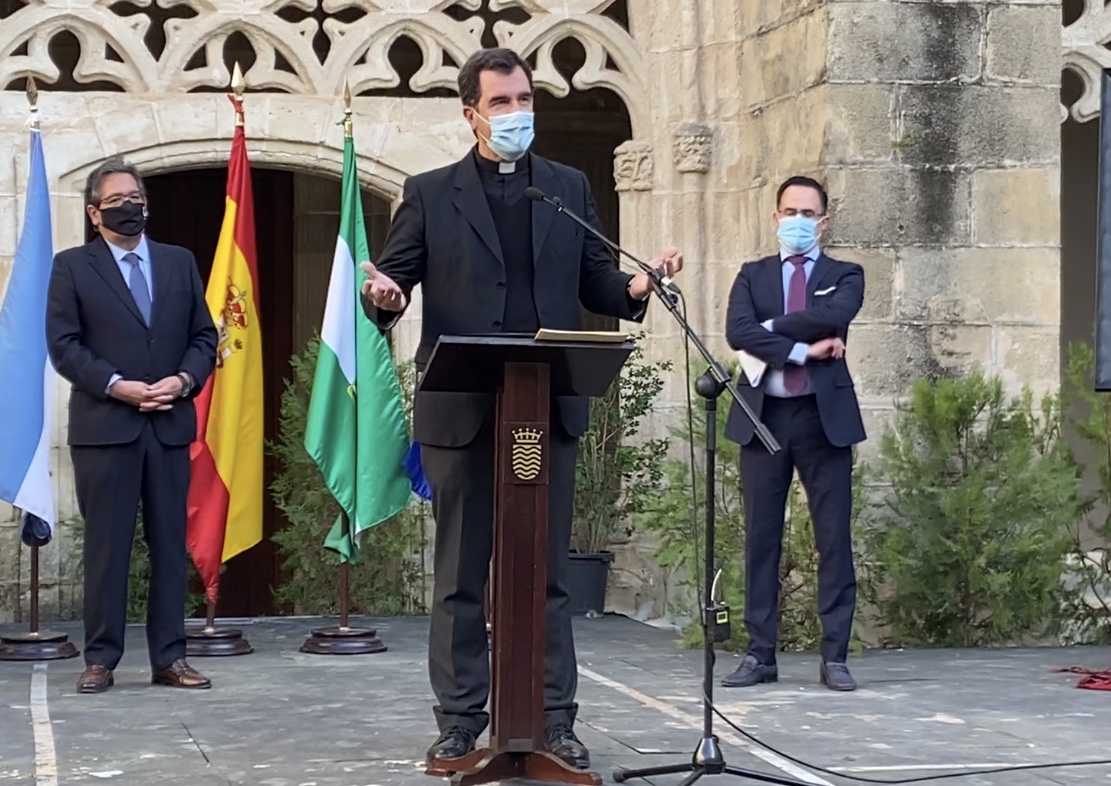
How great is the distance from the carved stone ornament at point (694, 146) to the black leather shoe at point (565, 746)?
518 cm

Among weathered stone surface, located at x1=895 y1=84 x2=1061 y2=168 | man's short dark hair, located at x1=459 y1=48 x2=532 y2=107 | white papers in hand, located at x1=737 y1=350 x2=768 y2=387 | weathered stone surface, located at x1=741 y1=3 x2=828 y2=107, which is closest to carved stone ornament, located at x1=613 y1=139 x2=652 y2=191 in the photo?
weathered stone surface, located at x1=741 y1=3 x2=828 y2=107

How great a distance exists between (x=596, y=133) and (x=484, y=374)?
7963 millimetres

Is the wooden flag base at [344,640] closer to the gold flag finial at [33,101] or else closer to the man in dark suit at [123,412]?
the man in dark suit at [123,412]

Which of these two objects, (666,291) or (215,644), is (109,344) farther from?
(666,291)

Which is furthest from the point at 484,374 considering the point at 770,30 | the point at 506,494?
the point at 770,30

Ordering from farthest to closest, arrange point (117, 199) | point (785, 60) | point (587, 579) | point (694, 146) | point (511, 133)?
point (694, 146), point (587, 579), point (785, 60), point (117, 199), point (511, 133)

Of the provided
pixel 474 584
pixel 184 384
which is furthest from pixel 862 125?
pixel 474 584

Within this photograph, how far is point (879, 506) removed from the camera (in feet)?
27.4

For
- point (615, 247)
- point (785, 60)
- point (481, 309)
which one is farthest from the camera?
point (785, 60)

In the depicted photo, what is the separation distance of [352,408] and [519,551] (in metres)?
3.53

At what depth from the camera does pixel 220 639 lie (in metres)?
8.04

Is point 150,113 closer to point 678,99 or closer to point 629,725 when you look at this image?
point 678,99

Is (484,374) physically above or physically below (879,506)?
above

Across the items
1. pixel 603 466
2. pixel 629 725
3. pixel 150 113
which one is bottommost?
pixel 629 725
